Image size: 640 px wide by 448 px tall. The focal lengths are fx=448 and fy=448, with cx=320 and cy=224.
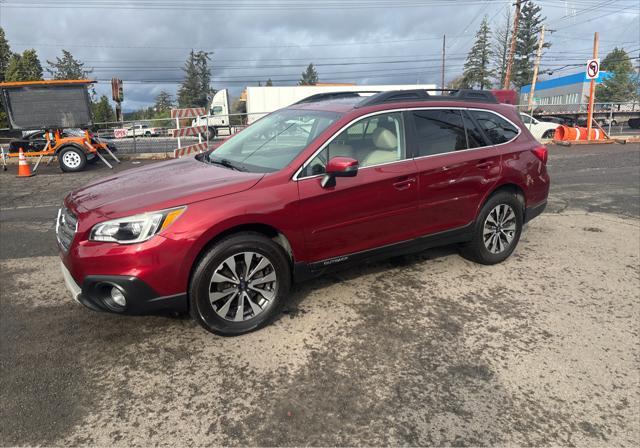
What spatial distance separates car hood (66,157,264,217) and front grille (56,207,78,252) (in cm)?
8

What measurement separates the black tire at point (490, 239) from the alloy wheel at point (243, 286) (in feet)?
7.31

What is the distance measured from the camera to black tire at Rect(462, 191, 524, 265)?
4430 mm

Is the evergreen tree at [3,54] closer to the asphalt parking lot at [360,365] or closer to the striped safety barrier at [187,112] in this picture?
the striped safety barrier at [187,112]

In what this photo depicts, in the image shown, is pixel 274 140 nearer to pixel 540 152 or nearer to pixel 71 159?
pixel 540 152

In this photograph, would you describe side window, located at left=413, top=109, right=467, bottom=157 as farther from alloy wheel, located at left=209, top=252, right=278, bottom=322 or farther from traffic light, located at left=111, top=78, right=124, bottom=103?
traffic light, located at left=111, top=78, right=124, bottom=103

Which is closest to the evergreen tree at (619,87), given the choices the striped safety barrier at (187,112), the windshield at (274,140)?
the striped safety barrier at (187,112)

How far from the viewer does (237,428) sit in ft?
7.84

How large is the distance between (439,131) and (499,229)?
1.24m

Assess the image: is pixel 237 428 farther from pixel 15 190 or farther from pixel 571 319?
pixel 15 190

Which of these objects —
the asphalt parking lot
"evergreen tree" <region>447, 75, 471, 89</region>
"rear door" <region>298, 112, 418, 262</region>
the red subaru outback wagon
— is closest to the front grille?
the red subaru outback wagon

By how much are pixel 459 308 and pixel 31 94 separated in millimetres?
13020

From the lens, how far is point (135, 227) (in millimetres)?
2893

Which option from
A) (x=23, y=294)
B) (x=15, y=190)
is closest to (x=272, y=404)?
(x=23, y=294)

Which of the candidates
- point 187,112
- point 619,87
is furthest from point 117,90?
point 619,87
